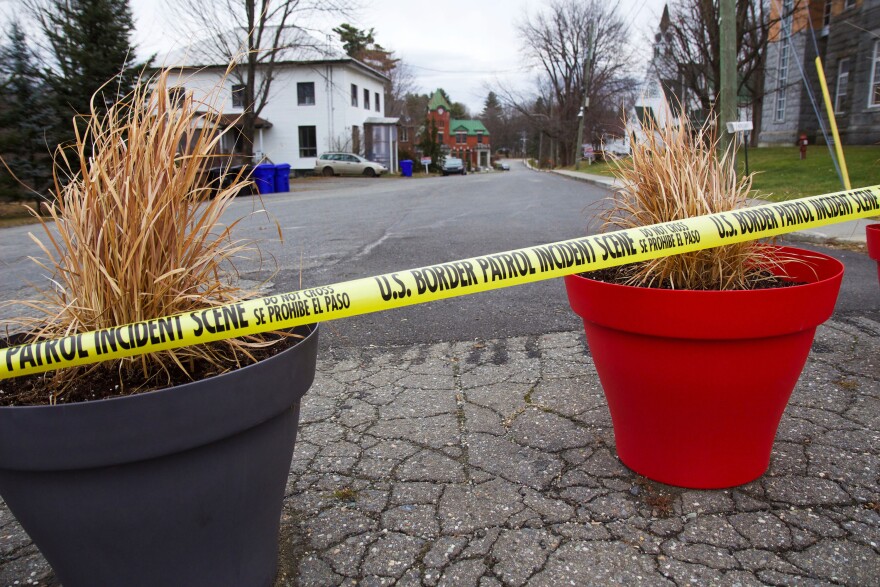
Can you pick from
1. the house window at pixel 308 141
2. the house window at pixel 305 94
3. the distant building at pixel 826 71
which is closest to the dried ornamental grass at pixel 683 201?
the distant building at pixel 826 71

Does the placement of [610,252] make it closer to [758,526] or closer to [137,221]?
[758,526]

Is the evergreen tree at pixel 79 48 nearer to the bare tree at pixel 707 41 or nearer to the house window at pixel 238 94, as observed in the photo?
the house window at pixel 238 94

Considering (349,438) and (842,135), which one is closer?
(349,438)

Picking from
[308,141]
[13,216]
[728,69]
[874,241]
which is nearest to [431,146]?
[308,141]

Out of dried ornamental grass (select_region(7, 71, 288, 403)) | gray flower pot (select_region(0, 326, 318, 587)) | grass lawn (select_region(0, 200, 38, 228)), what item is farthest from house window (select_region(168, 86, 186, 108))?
grass lawn (select_region(0, 200, 38, 228))

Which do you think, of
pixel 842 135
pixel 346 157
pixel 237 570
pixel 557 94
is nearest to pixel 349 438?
pixel 237 570

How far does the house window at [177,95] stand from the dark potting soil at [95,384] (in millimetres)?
749

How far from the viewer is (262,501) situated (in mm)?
1547

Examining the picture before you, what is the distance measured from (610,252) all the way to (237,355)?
1092 mm

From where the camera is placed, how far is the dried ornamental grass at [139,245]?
57.6 inches

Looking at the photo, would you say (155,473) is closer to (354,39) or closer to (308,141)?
(308,141)

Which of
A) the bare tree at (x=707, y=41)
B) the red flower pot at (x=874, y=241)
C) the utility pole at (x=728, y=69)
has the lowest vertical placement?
the red flower pot at (x=874, y=241)

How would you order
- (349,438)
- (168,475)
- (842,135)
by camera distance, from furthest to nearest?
(842,135), (349,438), (168,475)

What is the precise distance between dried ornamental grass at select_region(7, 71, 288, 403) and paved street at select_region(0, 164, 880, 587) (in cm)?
77
